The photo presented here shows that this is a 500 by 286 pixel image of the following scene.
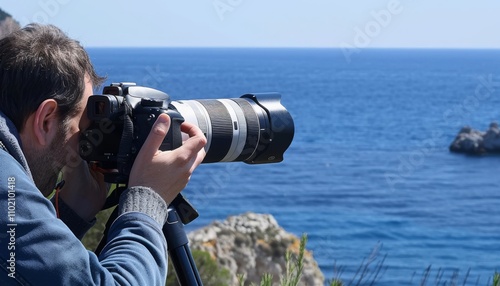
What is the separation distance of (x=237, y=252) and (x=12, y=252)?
8637 millimetres

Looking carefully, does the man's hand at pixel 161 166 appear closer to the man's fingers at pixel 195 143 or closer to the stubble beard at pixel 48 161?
the man's fingers at pixel 195 143

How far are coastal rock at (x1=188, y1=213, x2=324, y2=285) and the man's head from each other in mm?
7621

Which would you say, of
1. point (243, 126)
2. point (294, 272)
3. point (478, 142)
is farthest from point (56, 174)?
point (478, 142)

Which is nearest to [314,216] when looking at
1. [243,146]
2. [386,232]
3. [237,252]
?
[386,232]

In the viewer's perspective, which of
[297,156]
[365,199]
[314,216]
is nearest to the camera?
[314,216]

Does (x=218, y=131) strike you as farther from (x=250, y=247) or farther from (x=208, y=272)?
(x=250, y=247)

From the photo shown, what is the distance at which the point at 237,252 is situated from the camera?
10125 millimetres

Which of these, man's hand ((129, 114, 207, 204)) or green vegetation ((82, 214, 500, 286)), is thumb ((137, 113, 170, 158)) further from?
green vegetation ((82, 214, 500, 286))

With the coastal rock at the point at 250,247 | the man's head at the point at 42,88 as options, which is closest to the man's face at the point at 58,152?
the man's head at the point at 42,88

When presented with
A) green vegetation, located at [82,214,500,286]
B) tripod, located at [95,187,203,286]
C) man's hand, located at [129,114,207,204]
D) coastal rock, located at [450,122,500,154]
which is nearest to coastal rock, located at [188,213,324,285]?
green vegetation, located at [82,214,500,286]

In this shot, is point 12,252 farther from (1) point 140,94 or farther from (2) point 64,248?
(1) point 140,94

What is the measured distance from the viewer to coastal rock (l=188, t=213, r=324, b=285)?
9680 millimetres

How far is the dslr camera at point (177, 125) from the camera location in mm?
2020

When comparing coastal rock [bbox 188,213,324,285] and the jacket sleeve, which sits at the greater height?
the jacket sleeve
